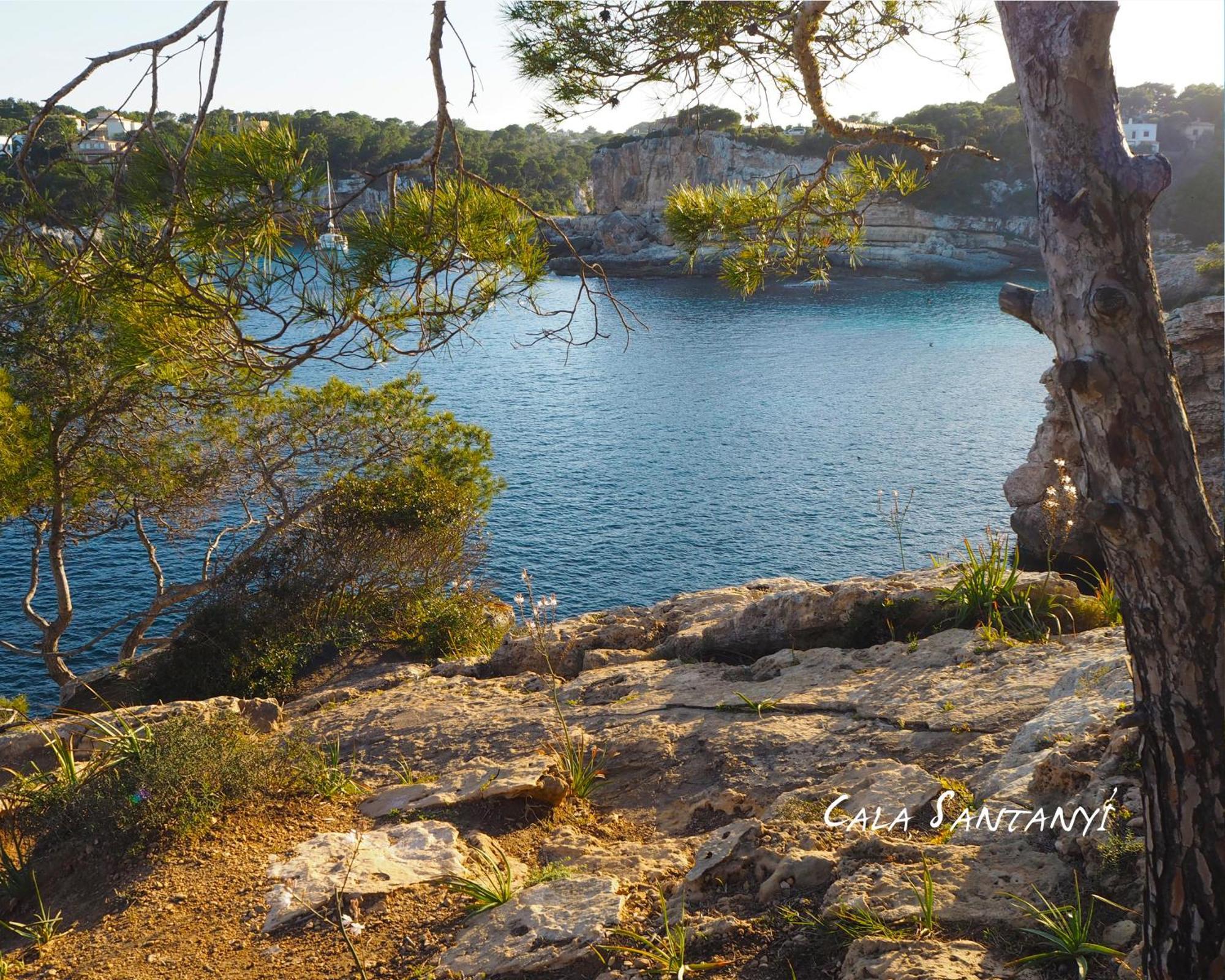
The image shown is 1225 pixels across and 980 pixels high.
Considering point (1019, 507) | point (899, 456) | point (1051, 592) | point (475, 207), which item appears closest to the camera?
point (475, 207)

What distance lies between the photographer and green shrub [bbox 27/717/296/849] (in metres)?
4.65

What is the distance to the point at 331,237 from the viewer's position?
4598 millimetres

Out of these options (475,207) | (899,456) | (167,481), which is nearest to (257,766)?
(475,207)

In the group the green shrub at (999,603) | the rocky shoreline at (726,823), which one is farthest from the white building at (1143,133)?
the rocky shoreline at (726,823)

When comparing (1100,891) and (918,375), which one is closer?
(1100,891)

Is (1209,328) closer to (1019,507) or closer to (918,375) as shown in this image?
(1019,507)

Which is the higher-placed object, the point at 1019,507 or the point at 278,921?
the point at 278,921

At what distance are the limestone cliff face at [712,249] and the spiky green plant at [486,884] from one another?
179 ft

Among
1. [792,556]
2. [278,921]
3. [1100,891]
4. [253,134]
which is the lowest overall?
[792,556]

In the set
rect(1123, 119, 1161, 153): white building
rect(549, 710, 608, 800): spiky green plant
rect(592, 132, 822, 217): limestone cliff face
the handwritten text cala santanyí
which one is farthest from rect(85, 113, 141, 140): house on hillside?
rect(1123, 119, 1161, 153): white building

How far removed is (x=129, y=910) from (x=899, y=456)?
94.7 feet

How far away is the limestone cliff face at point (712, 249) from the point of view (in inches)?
2454

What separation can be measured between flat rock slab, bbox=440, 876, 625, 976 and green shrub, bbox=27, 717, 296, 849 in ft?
5.88

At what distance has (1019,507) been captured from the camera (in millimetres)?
17328
